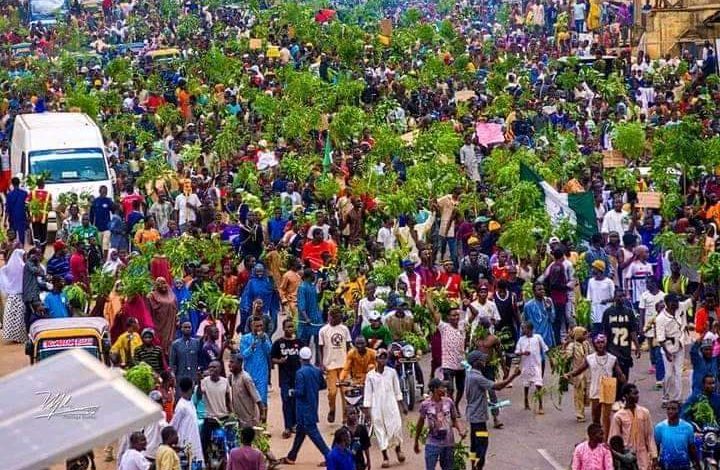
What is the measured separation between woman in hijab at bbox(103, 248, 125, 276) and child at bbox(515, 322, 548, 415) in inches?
171

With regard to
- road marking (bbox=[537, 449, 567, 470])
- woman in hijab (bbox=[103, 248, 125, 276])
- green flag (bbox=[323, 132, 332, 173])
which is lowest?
road marking (bbox=[537, 449, 567, 470])

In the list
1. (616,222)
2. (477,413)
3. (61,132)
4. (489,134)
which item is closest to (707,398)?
(477,413)

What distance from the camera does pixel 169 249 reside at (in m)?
17.0

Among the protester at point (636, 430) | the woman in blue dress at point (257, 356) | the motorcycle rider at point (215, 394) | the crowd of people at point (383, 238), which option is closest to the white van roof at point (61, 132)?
the crowd of people at point (383, 238)

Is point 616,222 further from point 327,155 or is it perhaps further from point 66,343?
point 66,343

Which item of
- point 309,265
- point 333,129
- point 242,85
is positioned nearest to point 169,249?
point 309,265

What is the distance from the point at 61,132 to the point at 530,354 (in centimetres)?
1163

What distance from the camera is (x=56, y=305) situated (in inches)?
618

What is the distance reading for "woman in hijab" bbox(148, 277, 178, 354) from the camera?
1523cm

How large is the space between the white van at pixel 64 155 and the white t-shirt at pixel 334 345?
9068 millimetres

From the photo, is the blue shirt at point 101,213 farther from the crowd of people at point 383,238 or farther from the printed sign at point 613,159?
the printed sign at point 613,159

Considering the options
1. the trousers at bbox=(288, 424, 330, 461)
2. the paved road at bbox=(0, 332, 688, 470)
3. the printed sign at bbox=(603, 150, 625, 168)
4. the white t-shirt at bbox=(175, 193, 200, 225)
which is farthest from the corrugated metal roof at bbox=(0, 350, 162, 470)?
the printed sign at bbox=(603, 150, 625, 168)

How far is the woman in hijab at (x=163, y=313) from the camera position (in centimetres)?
1523

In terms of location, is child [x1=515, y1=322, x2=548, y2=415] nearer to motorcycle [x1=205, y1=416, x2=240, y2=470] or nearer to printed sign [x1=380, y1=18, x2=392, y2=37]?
motorcycle [x1=205, y1=416, x2=240, y2=470]
